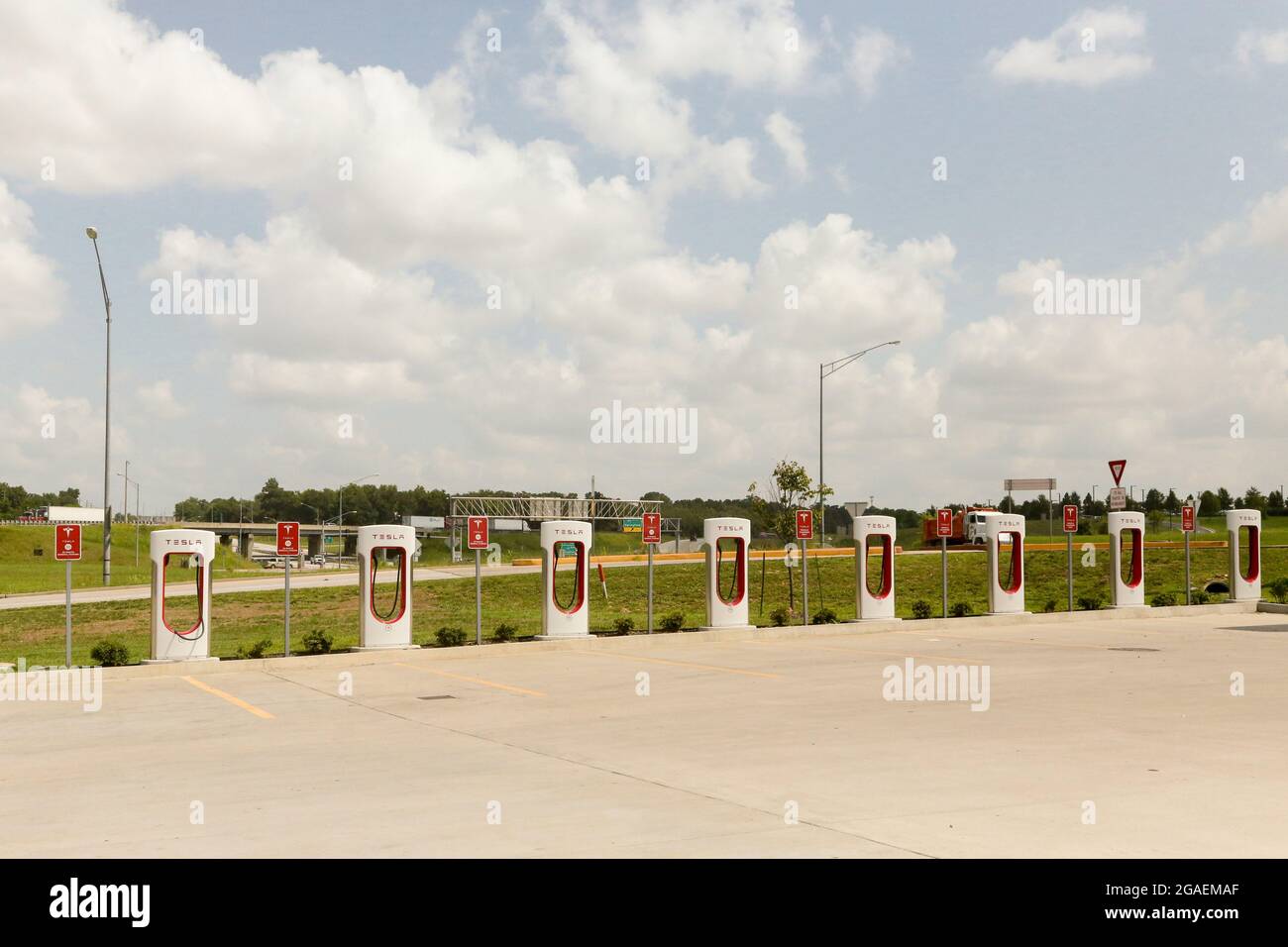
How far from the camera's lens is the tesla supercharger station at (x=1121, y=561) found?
29516mm

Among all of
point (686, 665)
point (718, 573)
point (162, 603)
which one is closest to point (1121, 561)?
point (718, 573)

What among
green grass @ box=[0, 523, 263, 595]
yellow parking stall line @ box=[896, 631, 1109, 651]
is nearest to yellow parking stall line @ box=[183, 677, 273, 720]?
yellow parking stall line @ box=[896, 631, 1109, 651]

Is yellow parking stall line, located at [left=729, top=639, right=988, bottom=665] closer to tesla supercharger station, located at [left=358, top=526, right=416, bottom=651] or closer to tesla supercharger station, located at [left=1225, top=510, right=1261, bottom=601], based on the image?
tesla supercharger station, located at [left=358, top=526, right=416, bottom=651]

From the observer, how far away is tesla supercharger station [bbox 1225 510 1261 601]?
31312 millimetres

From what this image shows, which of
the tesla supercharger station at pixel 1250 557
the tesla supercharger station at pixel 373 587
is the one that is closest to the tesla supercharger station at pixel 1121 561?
the tesla supercharger station at pixel 1250 557

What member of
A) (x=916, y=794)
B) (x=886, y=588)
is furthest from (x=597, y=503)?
(x=916, y=794)

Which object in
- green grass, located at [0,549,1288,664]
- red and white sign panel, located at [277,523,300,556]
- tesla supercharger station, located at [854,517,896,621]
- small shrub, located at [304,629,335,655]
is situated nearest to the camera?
red and white sign panel, located at [277,523,300,556]

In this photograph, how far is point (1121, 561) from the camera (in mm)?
29797

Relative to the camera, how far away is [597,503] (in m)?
113

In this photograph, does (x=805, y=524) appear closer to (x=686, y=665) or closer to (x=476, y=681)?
(x=686, y=665)

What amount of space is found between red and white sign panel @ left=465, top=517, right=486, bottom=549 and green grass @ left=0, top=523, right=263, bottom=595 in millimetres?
27543

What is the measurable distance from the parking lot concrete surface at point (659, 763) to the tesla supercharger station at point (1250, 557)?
13.7 m
